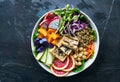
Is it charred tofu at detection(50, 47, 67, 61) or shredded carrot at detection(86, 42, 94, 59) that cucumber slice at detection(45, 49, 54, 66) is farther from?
shredded carrot at detection(86, 42, 94, 59)

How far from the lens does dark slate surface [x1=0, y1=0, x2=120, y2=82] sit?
136 centimetres

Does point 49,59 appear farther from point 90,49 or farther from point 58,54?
point 90,49

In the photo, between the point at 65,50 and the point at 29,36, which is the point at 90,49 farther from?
the point at 29,36

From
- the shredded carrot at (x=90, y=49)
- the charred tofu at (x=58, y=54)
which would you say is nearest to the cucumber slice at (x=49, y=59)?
the charred tofu at (x=58, y=54)

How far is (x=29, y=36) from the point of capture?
1.37 meters

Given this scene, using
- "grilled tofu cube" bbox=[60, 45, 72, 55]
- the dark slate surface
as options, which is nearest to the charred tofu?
"grilled tofu cube" bbox=[60, 45, 72, 55]

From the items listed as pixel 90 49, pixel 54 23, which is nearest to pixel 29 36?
pixel 54 23

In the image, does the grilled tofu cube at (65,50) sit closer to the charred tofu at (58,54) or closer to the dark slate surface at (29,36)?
the charred tofu at (58,54)

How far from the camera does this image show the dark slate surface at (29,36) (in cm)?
136

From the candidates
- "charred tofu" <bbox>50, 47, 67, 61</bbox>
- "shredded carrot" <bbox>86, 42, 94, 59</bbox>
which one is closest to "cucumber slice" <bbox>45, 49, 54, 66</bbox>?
"charred tofu" <bbox>50, 47, 67, 61</bbox>

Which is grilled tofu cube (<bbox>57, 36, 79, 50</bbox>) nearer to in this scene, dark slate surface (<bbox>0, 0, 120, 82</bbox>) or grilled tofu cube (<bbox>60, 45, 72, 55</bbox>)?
grilled tofu cube (<bbox>60, 45, 72, 55</bbox>)

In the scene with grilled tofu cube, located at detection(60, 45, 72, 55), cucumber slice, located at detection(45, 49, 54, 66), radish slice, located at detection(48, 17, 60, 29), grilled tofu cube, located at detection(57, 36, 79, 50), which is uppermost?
radish slice, located at detection(48, 17, 60, 29)

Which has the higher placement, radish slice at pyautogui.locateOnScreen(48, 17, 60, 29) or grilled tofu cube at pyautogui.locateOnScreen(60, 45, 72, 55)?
radish slice at pyautogui.locateOnScreen(48, 17, 60, 29)

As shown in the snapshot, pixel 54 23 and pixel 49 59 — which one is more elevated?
pixel 54 23
